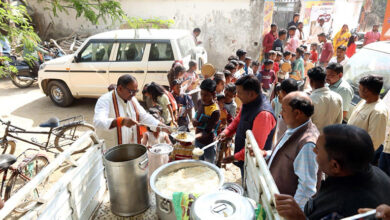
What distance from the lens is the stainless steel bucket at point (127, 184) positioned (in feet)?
6.73

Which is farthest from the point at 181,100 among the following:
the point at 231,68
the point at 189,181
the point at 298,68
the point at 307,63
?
the point at 307,63

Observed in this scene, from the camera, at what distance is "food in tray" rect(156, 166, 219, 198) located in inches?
82.0

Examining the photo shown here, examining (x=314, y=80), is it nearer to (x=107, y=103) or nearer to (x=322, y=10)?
(x=107, y=103)

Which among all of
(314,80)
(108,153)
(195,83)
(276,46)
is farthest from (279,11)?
(108,153)

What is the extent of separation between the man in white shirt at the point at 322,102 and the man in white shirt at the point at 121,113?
2.19m

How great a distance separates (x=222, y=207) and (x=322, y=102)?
254 centimetres

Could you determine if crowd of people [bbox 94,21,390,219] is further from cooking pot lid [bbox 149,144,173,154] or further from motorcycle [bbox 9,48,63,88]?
motorcycle [bbox 9,48,63,88]

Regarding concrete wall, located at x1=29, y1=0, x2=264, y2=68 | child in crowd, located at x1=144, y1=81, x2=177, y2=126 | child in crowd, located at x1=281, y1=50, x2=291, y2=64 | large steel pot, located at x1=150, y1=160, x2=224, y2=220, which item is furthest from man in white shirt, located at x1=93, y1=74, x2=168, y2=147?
concrete wall, located at x1=29, y1=0, x2=264, y2=68

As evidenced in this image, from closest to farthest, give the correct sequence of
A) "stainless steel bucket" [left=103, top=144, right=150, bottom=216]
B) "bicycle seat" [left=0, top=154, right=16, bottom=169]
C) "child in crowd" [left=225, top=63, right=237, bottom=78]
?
"stainless steel bucket" [left=103, top=144, right=150, bottom=216] → "bicycle seat" [left=0, top=154, right=16, bottom=169] → "child in crowd" [left=225, top=63, right=237, bottom=78]

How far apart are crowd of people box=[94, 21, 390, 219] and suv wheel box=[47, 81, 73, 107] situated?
4.02 meters

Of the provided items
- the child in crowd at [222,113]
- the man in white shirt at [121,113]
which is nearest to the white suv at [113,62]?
the child in crowd at [222,113]

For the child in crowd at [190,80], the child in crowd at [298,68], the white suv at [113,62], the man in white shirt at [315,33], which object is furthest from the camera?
the man in white shirt at [315,33]

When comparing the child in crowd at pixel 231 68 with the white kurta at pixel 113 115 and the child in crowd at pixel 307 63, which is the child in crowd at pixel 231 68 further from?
the child in crowd at pixel 307 63

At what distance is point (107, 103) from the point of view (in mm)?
2953
